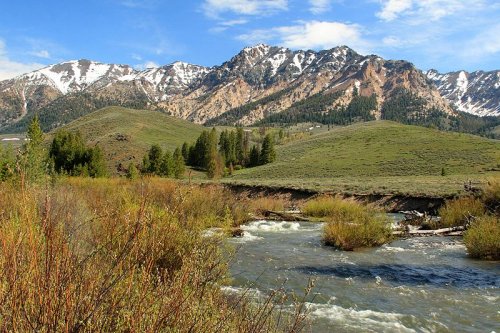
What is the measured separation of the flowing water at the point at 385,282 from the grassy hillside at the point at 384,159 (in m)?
42.4

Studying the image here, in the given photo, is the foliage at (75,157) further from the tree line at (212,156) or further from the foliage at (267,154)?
the foliage at (267,154)

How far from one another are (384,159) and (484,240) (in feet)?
258

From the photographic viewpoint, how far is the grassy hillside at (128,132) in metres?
115

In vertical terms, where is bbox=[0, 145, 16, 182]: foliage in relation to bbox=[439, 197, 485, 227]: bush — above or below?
above

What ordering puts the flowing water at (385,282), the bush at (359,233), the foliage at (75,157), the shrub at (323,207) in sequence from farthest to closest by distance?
the foliage at (75,157), the shrub at (323,207), the bush at (359,233), the flowing water at (385,282)

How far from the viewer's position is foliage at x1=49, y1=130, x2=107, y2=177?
71.4 metres

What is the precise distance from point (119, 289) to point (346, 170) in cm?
8526

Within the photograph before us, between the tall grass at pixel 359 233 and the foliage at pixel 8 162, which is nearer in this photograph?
the foliage at pixel 8 162

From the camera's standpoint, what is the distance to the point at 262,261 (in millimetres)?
15805

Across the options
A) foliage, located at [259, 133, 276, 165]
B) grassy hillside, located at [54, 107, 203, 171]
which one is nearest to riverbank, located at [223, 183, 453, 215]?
foliage, located at [259, 133, 276, 165]

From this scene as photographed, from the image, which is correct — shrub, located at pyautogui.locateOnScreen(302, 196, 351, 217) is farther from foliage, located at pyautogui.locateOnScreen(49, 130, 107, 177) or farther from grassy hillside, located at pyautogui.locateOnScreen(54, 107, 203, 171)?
grassy hillside, located at pyautogui.locateOnScreen(54, 107, 203, 171)

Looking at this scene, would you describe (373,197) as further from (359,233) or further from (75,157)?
(75,157)

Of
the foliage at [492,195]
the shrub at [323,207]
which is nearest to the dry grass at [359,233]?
the foliage at [492,195]

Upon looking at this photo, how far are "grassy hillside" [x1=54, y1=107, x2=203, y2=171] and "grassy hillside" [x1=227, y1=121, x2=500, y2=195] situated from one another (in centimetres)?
3471
